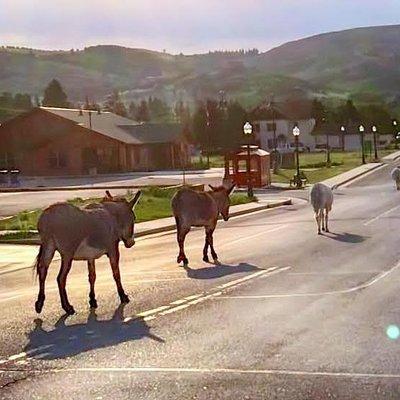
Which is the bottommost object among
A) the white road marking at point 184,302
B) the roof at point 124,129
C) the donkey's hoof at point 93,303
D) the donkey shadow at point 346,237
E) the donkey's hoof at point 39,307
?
the donkey shadow at point 346,237

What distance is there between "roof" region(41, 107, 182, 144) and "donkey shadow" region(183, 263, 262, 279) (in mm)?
67365

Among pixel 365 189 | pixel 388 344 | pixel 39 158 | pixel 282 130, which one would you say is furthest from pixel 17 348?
pixel 282 130

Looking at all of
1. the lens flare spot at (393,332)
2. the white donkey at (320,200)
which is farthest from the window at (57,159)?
the lens flare spot at (393,332)

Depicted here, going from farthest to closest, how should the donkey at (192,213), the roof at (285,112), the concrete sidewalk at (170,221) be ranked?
the roof at (285,112) → the concrete sidewalk at (170,221) → the donkey at (192,213)

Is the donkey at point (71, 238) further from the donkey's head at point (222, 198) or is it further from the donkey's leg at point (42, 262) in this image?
the donkey's head at point (222, 198)

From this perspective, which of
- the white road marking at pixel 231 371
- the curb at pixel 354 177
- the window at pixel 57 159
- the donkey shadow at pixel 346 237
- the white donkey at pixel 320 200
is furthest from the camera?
the window at pixel 57 159

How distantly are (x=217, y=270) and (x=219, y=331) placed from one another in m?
7.27

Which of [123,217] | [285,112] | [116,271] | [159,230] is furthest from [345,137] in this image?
[116,271]

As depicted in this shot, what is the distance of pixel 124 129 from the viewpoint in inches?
3782

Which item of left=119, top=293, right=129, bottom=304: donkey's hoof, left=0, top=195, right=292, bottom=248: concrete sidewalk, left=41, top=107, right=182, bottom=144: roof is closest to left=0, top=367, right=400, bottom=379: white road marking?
left=119, top=293, right=129, bottom=304: donkey's hoof

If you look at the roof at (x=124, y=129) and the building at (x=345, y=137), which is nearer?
the roof at (x=124, y=129)

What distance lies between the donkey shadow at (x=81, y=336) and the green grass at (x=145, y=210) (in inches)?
550

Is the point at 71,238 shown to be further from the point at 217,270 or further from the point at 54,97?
the point at 54,97

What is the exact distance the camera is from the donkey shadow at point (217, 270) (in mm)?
19094
